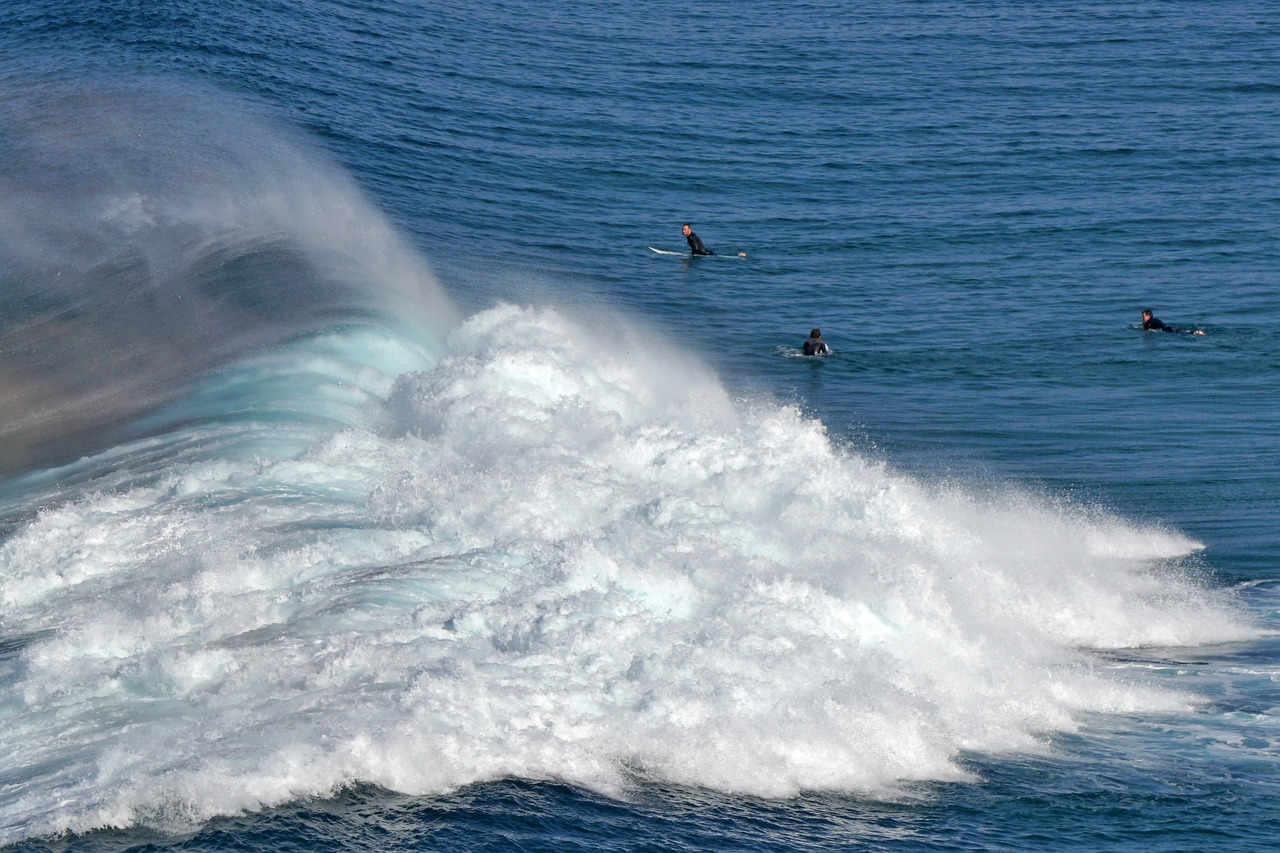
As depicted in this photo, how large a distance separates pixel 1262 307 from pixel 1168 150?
11858mm

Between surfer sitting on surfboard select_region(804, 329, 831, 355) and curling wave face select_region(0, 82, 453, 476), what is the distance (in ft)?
24.4

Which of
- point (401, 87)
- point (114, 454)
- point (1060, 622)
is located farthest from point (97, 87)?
point (1060, 622)

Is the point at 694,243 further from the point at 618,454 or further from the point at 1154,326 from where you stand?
the point at 618,454

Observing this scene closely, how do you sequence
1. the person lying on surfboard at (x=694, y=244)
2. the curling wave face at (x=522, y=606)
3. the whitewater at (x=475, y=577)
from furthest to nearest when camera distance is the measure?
the person lying on surfboard at (x=694, y=244) → the whitewater at (x=475, y=577) → the curling wave face at (x=522, y=606)

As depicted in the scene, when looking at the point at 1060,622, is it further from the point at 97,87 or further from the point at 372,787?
the point at 97,87

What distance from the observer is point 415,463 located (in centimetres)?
2112

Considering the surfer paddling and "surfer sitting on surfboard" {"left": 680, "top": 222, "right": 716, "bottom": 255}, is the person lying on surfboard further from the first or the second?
the surfer paddling

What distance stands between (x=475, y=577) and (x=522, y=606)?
0.99 meters

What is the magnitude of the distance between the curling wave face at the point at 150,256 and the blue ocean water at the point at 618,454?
0.15 m

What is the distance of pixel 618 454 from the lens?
21.8 meters

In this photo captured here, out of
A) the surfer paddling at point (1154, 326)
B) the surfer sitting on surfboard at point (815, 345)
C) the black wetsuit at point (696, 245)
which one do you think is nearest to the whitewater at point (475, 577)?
the surfer sitting on surfboard at point (815, 345)

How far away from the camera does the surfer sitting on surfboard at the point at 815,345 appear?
31.8 meters

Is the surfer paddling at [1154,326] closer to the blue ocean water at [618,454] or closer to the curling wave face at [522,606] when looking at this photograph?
the blue ocean water at [618,454]

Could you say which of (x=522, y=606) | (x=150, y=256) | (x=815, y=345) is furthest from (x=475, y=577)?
(x=150, y=256)
